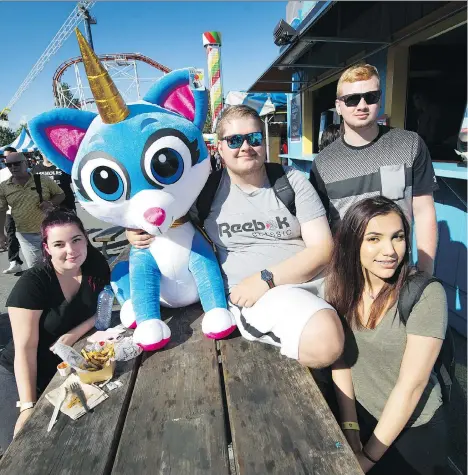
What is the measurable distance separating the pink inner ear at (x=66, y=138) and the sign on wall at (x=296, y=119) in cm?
643

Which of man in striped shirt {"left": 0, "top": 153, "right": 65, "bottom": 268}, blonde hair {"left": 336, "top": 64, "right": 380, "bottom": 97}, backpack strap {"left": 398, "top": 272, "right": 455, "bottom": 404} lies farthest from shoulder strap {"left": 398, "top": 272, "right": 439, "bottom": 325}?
man in striped shirt {"left": 0, "top": 153, "right": 65, "bottom": 268}

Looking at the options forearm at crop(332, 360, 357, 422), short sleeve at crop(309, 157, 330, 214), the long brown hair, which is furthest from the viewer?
short sleeve at crop(309, 157, 330, 214)

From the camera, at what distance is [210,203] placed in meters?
1.73

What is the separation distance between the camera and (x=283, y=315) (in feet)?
4.39

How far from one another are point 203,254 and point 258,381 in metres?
0.71

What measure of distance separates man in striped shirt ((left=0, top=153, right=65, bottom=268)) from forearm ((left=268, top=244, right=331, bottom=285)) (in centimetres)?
355

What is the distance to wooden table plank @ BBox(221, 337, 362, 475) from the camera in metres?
0.93

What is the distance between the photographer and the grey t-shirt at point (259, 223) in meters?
1.64

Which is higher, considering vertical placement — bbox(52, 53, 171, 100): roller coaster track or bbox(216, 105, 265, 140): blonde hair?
bbox(52, 53, 171, 100): roller coaster track

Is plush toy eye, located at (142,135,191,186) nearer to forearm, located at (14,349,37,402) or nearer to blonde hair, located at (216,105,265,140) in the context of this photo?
blonde hair, located at (216,105,265,140)

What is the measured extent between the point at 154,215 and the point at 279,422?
96 centimetres

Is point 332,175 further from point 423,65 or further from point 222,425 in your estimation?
point 423,65

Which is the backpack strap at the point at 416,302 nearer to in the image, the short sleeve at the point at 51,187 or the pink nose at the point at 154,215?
the pink nose at the point at 154,215

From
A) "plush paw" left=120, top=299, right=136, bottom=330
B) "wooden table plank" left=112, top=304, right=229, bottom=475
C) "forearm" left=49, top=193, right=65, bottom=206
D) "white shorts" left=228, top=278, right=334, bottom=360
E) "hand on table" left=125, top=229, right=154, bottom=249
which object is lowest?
"wooden table plank" left=112, top=304, right=229, bottom=475
